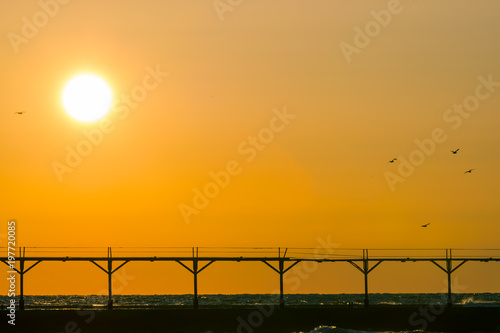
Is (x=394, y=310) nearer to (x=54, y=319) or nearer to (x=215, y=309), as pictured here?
(x=215, y=309)

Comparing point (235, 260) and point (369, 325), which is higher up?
point (235, 260)

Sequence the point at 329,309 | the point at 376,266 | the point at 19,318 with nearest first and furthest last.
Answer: the point at 19,318, the point at 329,309, the point at 376,266

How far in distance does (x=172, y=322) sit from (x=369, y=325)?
12.7 metres

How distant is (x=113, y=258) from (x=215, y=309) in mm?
7511

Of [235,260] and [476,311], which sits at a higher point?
[235,260]

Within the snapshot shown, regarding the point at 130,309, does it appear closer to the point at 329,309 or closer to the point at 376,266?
the point at 329,309

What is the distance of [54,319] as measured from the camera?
59.2 m

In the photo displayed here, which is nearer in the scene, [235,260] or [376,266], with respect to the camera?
[235,260]

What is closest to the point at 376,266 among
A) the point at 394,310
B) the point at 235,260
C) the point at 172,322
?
the point at 394,310

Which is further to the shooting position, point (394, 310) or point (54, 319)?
point (394, 310)

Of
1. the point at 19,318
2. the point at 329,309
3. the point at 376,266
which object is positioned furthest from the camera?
the point at 376,266

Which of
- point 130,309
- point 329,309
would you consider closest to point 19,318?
point 130,309

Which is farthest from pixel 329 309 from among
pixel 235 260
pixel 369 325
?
pixel 235 260

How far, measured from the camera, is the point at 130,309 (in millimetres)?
60688
